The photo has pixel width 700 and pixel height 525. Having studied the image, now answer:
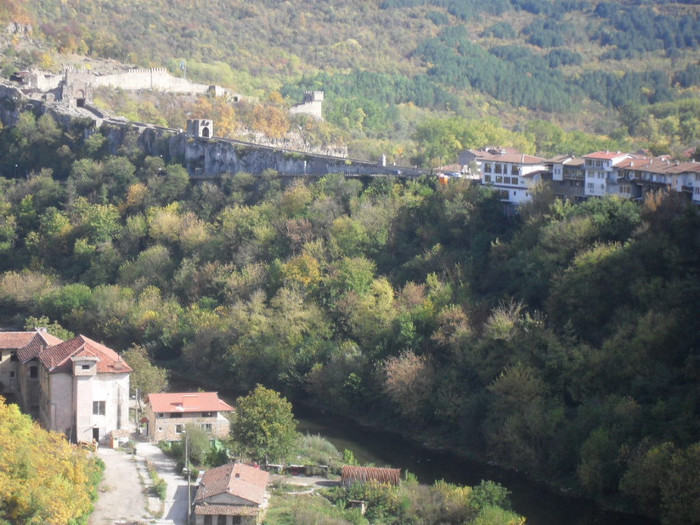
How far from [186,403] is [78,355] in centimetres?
466

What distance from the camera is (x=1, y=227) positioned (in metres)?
74.9

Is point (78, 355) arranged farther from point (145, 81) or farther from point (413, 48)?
point (413, 48)

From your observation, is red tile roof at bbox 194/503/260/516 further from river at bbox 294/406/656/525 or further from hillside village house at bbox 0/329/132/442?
hillside village house at bbox 0/329/132/442

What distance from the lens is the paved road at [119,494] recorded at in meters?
37.4

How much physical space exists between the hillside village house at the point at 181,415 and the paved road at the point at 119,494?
8.49 feet

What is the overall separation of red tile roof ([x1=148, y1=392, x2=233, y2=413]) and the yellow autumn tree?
6274mm

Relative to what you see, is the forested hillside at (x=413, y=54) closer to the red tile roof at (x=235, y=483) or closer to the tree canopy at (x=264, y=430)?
the tree canopy at (x=264, y=430)

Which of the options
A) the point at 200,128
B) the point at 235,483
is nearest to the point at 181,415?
the point at 235,483

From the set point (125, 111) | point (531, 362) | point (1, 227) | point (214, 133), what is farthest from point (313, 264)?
point (125, 111)

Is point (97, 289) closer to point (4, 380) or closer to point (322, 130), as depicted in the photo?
point (4, 380)

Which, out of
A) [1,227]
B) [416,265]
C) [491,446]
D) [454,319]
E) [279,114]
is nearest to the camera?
[491,446]

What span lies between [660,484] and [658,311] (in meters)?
8.96

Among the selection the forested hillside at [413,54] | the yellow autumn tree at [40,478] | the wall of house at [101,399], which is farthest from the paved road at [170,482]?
the forested hillside at [413,54]

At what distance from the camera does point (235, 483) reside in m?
38.4
